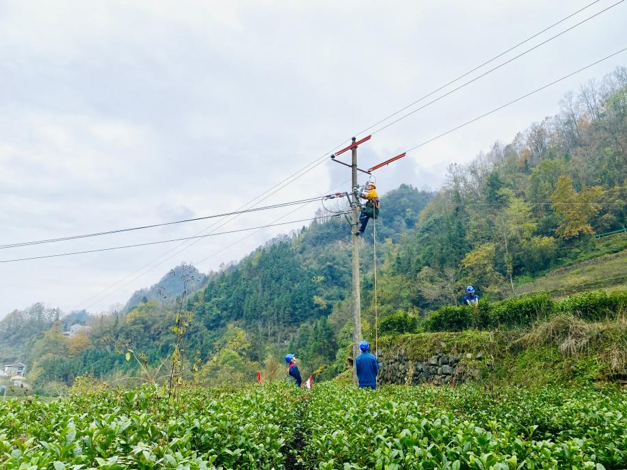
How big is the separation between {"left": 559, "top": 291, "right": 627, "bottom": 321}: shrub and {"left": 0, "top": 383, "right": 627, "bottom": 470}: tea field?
5241mm

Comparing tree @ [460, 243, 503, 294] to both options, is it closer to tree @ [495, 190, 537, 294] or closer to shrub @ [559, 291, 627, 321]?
tree @ [495, 190, 537, 294]

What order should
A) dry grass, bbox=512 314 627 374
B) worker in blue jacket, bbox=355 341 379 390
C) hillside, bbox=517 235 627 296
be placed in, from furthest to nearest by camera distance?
hillside, bbox=517 235 627 296 < worker in blue jacket, bbox=355 341 379 390 < dry grass, bbox=512 314 627 374

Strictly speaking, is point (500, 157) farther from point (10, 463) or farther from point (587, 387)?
point (10, 463)

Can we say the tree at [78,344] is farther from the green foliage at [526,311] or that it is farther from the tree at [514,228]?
the green foliage at [526,311]

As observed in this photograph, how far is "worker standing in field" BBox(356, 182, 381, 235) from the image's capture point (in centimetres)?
1034

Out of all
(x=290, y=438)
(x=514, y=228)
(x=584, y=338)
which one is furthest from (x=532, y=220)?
(x=290, y=438)

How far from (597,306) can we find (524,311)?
5.92 ft

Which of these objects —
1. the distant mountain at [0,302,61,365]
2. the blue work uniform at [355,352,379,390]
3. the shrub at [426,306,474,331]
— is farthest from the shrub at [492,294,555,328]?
the distant mountain at [0,302,61,365]

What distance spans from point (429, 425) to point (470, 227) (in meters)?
39.3

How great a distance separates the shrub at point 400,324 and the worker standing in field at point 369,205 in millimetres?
6150

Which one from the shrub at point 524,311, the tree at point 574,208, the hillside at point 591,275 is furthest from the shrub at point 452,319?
the tree at point 574,208

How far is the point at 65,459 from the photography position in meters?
1.95

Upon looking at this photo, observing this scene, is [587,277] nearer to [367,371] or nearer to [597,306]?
[597,306]

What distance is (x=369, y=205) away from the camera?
1038 cm
